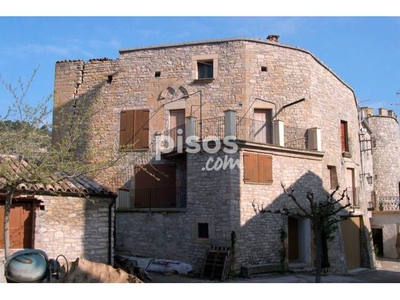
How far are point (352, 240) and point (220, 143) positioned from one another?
27.2 ft

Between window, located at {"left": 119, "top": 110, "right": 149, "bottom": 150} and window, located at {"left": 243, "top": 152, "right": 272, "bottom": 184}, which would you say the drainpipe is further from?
window, located at {"left": 119, "top": 110, "right": 149, "bottom": 150}

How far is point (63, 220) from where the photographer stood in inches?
487

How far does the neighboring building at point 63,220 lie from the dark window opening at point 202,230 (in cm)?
309

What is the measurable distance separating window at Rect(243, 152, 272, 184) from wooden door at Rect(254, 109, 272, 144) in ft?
6.22

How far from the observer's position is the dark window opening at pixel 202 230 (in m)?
14.6

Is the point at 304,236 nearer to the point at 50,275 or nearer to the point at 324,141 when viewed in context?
the point at 324,141

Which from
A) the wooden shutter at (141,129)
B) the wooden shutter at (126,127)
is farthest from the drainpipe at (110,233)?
the wooden shutter at (126,127)

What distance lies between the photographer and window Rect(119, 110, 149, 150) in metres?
17.8

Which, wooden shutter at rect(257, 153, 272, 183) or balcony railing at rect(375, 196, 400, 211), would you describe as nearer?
wooden shutter at rect(257, 153, 272, 183)

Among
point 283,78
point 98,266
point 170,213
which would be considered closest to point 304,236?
point 170,213

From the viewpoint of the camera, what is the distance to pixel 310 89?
18.0 meters

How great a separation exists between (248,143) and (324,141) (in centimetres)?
494

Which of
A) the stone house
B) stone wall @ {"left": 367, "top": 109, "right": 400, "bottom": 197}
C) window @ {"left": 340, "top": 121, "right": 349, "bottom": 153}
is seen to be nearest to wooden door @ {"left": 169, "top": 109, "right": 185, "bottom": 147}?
the stone house

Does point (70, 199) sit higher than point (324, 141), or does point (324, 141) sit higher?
point (324, 141)
